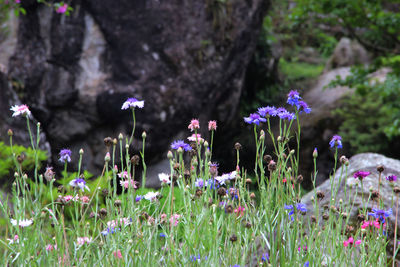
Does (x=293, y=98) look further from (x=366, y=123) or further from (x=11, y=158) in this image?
(x=366, y=123)

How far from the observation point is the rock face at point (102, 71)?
245 inches

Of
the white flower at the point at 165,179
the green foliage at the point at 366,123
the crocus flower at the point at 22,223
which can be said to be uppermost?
the green foliage at the point at 366,123

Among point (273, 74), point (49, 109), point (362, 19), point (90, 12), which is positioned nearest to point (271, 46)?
point (273, 74)

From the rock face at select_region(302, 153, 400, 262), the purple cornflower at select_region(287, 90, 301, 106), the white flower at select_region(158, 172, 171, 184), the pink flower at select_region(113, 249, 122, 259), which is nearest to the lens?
the pink flower at select_region(113, 249, 122, 259)

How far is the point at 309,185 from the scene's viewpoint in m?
7.84

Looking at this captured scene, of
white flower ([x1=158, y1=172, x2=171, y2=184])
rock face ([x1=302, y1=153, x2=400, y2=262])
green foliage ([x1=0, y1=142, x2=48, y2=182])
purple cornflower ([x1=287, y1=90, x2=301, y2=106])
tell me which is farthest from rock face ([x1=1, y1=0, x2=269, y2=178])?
purple cornflower ([x1=287, y1=90, x2=301, y2=106])

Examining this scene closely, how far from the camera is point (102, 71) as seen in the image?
245 inches

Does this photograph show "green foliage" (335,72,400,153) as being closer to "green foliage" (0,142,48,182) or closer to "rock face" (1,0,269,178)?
"rock face" (1,0,269,178)

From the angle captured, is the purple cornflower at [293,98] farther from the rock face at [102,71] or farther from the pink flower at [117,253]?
the rock face at [102,71]

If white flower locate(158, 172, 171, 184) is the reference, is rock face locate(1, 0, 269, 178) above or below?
above

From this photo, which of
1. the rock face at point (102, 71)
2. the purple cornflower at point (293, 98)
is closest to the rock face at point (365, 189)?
the purple cornflower at point (293, 98)

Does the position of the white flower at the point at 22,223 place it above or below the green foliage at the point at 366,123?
below

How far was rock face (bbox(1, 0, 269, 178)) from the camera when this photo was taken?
6.23m

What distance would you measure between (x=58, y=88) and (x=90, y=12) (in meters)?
1.12
